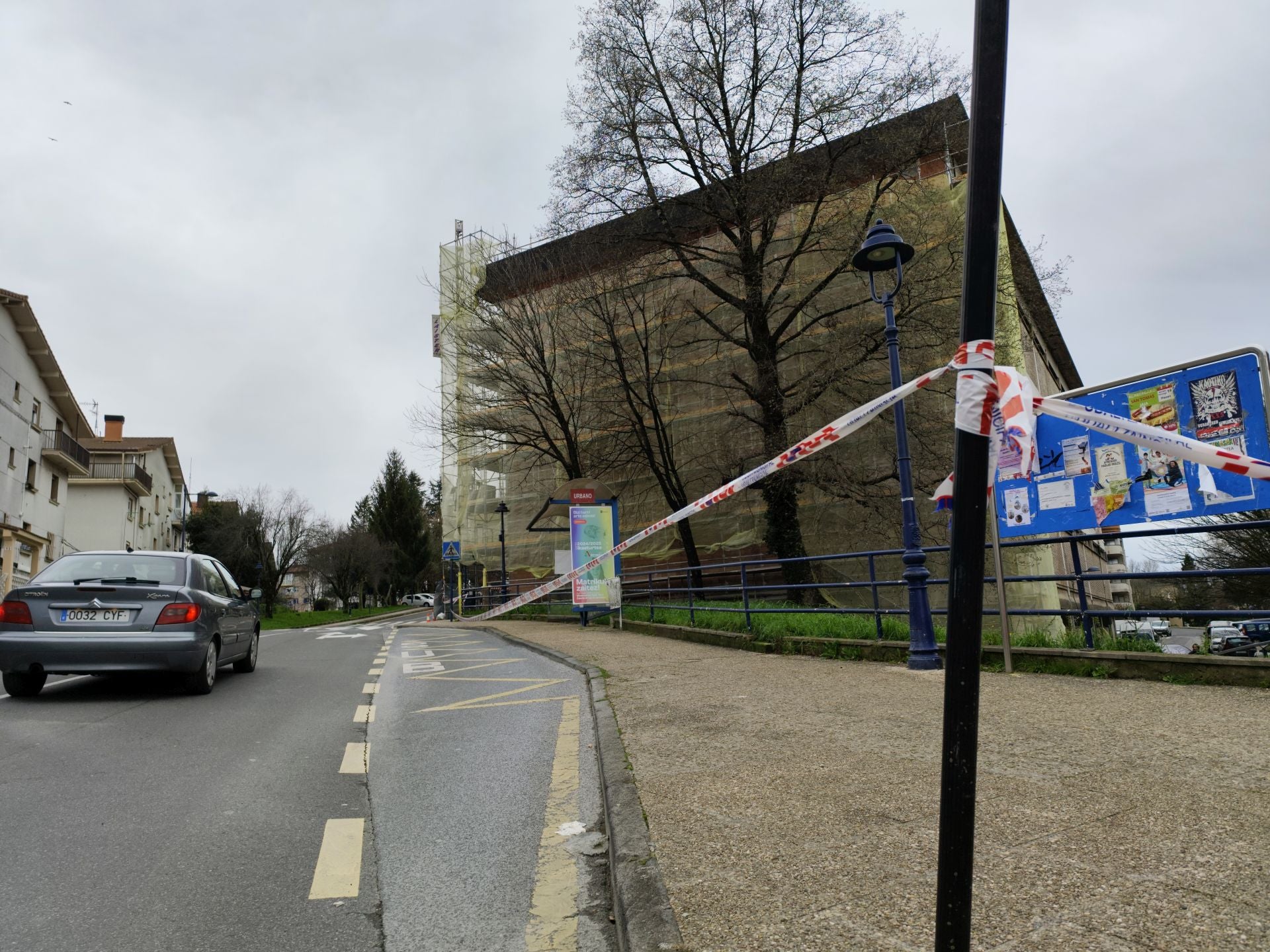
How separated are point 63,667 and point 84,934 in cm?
573

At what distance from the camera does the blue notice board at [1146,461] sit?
629 cm

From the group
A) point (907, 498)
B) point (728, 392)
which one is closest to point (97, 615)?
point (907, 498)

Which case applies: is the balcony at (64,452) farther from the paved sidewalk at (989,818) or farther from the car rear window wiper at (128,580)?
the paved sidewalk at (989,818)

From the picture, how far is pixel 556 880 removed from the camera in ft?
11.1

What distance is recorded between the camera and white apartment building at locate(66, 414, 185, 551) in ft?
152

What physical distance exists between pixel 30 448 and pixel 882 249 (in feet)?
124

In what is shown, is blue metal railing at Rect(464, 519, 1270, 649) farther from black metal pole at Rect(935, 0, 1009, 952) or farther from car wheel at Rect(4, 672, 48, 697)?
car wheel at Rect(4, 672, 48, 697)

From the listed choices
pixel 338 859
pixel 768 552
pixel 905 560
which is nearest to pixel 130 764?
pixel 338 859

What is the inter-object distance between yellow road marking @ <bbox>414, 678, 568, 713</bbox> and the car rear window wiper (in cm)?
301

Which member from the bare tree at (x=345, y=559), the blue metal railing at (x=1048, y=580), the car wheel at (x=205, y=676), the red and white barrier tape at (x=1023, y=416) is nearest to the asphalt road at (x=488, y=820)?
the car wheel at (x=205, y=676)

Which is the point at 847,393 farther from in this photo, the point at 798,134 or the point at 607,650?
the point at 607,650

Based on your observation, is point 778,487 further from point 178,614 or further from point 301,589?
point 301,589

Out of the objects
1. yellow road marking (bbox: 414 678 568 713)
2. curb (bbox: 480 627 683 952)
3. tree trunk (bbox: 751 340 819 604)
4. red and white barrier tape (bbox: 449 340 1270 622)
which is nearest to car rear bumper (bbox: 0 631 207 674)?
yellow road marking (bbox: 414 678 568 713)

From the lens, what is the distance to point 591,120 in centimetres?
2181
